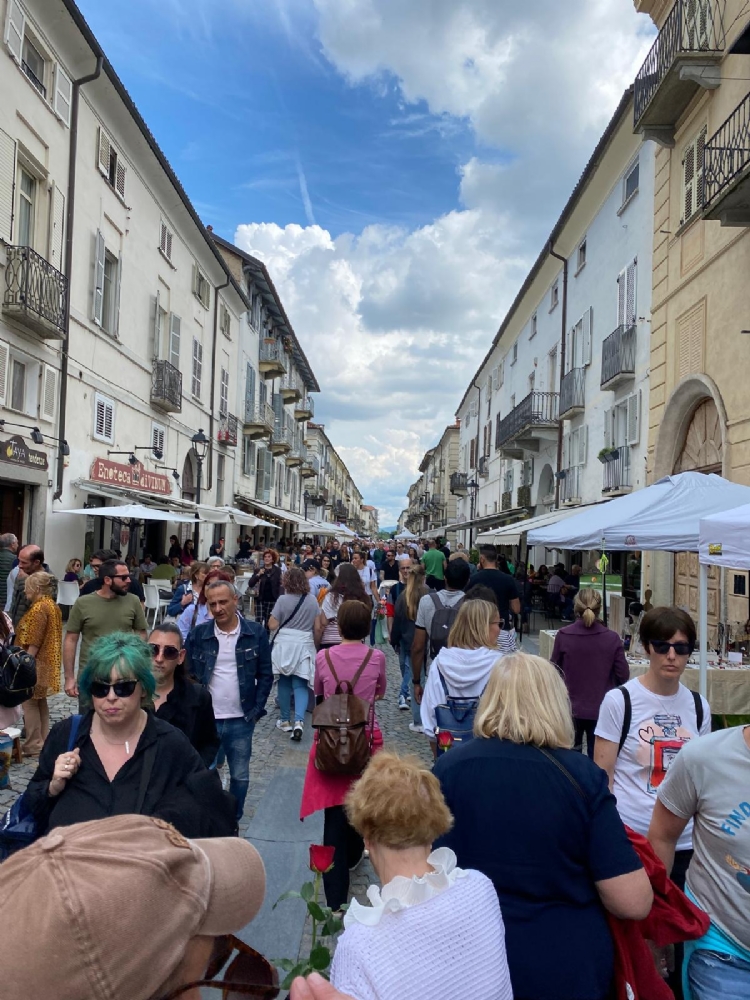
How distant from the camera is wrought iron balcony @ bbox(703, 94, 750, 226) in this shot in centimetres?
984

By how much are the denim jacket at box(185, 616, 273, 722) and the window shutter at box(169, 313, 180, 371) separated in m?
19.0

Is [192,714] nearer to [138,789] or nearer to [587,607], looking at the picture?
[138,789]

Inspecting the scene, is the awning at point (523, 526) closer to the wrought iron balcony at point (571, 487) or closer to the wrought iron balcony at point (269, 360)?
the wrought iron balcony at point (571, 487)

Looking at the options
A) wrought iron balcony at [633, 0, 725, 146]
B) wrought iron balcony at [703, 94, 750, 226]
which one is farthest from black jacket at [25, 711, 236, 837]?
wrought iron balcony at [633, 0, 725, 146]

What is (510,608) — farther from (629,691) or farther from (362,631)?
(629,691)

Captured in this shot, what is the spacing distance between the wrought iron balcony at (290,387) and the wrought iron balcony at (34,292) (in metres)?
29.1

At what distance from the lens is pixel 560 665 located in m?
5.59

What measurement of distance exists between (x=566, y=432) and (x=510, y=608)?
17.0 meters

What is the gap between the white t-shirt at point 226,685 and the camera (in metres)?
4.98

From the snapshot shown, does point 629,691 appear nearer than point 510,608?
Yes

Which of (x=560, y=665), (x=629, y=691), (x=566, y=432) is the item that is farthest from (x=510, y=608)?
(x=566, y=432)

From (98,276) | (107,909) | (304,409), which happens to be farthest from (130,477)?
(304,409)

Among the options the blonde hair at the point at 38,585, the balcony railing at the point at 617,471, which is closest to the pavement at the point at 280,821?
the blonde hair at the point at 38,585

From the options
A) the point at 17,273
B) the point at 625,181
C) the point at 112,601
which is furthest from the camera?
the point at 625,181
